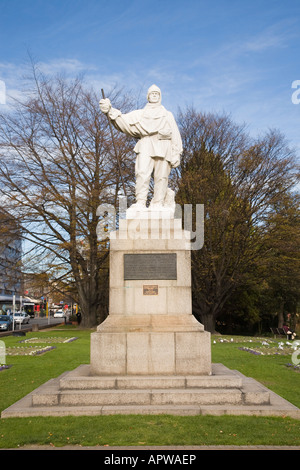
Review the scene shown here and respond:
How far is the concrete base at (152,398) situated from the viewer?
22.4 ft

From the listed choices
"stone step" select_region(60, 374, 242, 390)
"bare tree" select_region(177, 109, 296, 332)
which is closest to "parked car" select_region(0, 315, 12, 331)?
"bare tree" select_region(177, 109, 296, 332)

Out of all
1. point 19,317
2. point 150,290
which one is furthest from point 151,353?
point 19,317

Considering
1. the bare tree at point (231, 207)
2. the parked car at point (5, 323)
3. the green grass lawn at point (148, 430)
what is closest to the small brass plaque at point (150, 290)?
the green grass lawn at point (148, 430)

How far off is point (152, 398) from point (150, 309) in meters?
1.88

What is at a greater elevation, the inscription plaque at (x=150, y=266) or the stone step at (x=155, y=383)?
the inscription plaque at (x=150, y=266)

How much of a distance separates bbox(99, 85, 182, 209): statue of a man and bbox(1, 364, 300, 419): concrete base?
3.77 metres

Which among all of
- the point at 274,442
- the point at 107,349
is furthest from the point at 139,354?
the point at 274,442

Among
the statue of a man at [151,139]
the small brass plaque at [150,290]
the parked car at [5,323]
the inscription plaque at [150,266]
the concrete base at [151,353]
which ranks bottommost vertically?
the parked car at [5,323]

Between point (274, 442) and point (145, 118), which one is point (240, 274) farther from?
point (274, 442)

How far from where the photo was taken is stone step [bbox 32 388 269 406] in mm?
7098

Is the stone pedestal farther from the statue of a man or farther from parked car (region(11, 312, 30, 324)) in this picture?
parked car (region(11, 312, 30, 324))

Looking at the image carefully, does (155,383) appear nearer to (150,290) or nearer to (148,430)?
(148,430)

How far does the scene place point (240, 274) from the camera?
2611 centimetres

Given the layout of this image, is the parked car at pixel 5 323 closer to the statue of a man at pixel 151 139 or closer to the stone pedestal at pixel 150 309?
the statue of a man at pixel 151 139
